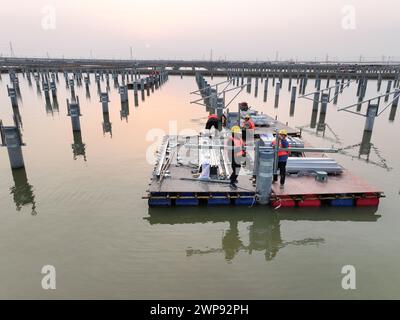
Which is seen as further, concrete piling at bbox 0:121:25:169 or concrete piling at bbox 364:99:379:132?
concrete piling at bbox 364:99:379:132

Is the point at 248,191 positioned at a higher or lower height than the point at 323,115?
higher

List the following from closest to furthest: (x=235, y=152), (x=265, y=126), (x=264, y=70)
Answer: (x=235, y=152) < (x=265, y=126) < (x=264, y=70)

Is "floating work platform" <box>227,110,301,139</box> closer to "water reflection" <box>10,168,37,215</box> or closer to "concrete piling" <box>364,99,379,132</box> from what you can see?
"concrete piling" <box>364,99,379,132</box>

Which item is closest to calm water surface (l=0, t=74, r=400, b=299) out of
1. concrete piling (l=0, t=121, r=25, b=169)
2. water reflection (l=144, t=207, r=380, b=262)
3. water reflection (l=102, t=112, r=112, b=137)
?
water reflection (l=144, t=207, r=380, b=262)

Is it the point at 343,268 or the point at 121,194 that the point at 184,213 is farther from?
the point at 343,268

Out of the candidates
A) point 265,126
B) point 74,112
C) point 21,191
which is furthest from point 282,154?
point 74,112

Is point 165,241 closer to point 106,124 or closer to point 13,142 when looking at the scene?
point 13,142
